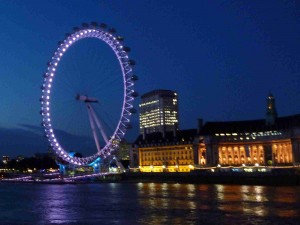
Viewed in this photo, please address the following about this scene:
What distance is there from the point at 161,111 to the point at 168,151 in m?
61.1

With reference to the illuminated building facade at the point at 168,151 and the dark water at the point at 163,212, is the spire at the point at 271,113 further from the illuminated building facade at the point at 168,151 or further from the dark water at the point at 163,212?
the dark water at the point at 163,212

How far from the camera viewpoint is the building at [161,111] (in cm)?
16138

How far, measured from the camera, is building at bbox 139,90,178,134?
161 metres

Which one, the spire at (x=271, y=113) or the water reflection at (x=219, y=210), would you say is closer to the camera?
the water reflection at (x=219, y=210)

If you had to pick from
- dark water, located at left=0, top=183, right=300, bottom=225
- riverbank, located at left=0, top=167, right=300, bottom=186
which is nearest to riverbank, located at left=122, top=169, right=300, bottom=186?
riverbank, located at left=0, top=167, right=300, bottom=186

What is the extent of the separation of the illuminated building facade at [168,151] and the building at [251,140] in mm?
3315

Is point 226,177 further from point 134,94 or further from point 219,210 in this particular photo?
point 219,210

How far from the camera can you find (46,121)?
63844 mm

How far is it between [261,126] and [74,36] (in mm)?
40782

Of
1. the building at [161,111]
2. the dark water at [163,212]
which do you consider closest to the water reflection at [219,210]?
the dark water at [163,212]

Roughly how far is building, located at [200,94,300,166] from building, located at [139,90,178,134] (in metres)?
66.2

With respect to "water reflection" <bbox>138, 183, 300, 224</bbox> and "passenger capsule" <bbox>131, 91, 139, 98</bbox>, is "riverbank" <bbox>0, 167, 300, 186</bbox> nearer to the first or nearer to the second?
"passenger capsule" <bbox>131, 91, 139, 98</bbox>

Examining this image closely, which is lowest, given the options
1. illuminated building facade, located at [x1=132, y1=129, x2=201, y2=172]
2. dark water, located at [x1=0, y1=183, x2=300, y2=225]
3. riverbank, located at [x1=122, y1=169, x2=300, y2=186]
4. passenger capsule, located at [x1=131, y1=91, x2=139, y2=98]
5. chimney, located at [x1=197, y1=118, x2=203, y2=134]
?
dark water, located at [x1=0, y1=183, x2=300, y2=225]

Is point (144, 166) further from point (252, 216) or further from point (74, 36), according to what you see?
point (252, 216)
